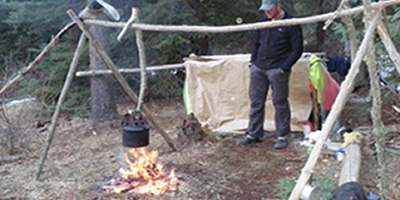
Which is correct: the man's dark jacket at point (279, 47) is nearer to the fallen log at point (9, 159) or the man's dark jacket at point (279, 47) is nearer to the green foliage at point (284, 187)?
the green foliage at point (284, 187)

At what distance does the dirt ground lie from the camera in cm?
410

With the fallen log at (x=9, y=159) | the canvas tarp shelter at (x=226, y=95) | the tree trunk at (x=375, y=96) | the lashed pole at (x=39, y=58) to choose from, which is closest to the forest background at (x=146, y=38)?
the canvas tarp shelter at (x=226, y=95)

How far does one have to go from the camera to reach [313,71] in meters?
6.08

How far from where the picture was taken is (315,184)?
3863 millimetres

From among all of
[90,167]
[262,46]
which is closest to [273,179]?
[262,46]

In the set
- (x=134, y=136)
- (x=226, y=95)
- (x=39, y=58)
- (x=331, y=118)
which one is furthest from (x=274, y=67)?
(x=39, y=58)

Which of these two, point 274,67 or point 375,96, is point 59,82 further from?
point 375,96

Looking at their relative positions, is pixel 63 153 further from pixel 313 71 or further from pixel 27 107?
pixel 313 71

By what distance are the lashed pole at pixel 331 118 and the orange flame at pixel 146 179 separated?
182 centimetres

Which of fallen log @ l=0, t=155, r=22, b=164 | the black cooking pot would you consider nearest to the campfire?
the black cooking pot

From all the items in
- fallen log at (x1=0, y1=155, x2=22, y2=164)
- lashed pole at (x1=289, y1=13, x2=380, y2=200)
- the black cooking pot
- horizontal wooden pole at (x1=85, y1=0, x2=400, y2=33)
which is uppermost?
horizontal wooden pole at (x1=85, y1=0, x2=400, y2=33)

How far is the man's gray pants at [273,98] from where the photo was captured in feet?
18.0

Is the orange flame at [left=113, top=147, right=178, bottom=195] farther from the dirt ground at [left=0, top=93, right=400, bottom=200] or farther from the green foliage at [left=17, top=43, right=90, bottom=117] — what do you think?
the green foliage at [left=17, top=43, right=90, bottom=117]

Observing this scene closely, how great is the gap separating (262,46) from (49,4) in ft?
24.0
